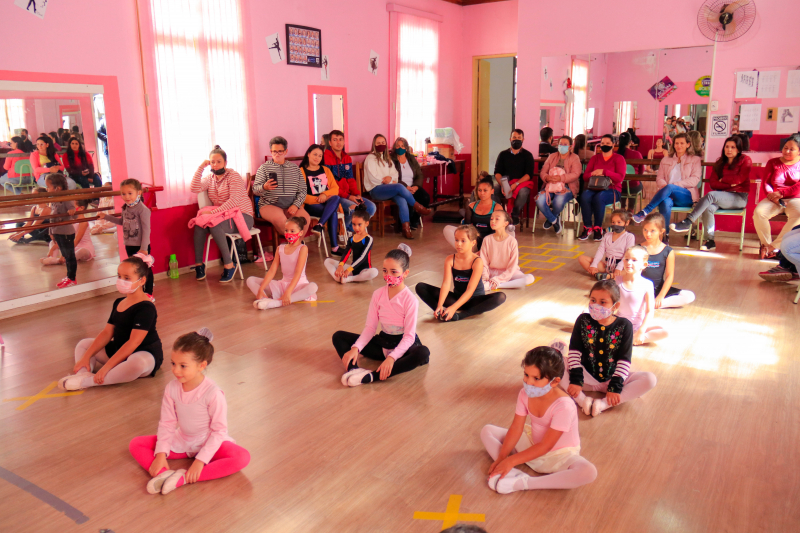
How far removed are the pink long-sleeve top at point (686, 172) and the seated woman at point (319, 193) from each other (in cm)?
412

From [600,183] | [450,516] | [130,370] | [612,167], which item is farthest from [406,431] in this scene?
[612,167]

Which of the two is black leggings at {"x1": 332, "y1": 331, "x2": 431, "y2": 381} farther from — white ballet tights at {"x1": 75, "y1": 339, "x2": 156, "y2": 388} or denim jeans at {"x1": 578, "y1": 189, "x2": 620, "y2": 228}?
denim jeans at {"x1": 578, "y1": 189, "x2": 620, "y2": 228}

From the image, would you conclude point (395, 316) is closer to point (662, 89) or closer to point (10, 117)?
point (10, 117)

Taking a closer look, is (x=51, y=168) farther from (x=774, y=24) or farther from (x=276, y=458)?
(x=774, y=24)

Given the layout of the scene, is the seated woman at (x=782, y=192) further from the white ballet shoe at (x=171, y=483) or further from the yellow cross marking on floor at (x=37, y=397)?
the yellow cross marking on floor at (x=37, y=397)

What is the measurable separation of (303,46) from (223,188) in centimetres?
244

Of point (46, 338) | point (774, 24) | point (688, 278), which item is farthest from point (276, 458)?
point (774, 24)

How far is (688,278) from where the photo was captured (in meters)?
6.20

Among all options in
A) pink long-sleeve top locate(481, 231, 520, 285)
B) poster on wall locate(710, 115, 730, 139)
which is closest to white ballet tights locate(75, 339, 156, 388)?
pink long-sleeve top locate(481, 231, 520, 285)

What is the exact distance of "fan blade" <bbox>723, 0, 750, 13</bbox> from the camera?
25.4 ft

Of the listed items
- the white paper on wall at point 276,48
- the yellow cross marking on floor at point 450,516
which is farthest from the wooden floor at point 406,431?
the white paper on wall at point 276,48

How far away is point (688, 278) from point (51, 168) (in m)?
6.02

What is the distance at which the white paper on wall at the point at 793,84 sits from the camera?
7.52 m

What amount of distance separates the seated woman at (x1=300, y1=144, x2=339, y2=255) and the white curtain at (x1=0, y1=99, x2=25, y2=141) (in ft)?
9.74
